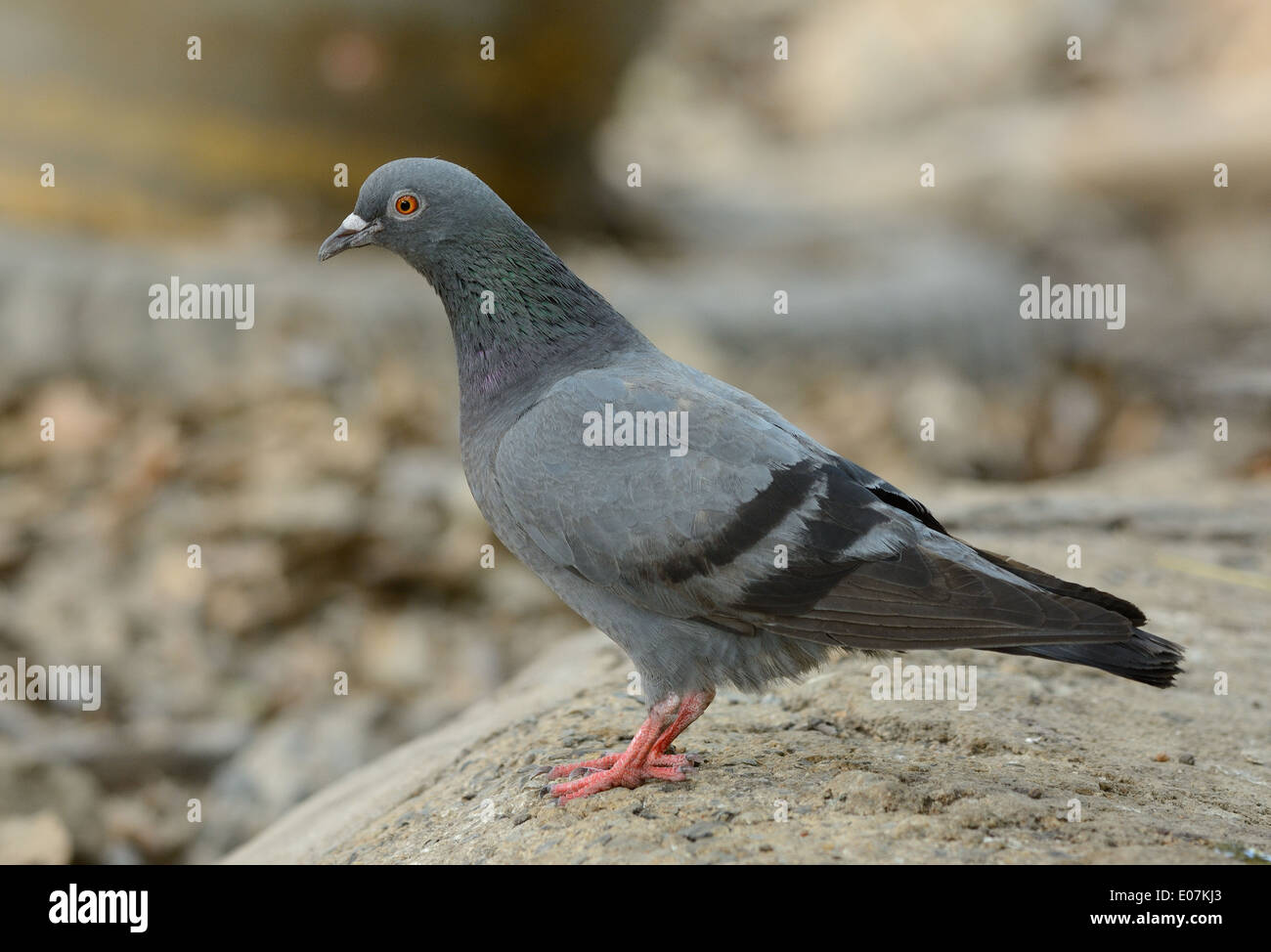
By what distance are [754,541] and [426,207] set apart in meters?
1.73

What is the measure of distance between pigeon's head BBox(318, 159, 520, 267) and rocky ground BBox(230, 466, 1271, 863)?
185 centimetres

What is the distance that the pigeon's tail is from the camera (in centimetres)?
326

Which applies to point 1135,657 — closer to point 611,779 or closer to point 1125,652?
point 1125,652

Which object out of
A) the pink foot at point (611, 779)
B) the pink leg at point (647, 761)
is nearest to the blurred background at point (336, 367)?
the pink leg at point (647, 761)

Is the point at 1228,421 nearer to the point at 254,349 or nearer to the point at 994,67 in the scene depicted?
the point at 254,349

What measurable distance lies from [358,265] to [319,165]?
83 cm

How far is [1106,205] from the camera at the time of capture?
1439cm

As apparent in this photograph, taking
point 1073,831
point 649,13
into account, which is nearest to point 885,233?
point 649,13

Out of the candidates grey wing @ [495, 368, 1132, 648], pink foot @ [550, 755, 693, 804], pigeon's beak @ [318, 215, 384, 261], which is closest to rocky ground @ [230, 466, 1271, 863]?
pink foot @ [550, 755, 693, 804]

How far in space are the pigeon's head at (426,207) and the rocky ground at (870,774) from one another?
6.07ft

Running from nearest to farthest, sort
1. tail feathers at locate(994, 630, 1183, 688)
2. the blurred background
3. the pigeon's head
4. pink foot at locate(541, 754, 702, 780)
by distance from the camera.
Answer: tail feathers at locate(994, 630, 1183, 688), pink foot at locate(541, 754, 702, 780), the pigeon's head, the blurred background

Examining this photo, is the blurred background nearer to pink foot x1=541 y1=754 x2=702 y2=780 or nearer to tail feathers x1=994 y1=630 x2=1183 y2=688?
tail feathers x1=994 y1=630 x2=1183 y2=688

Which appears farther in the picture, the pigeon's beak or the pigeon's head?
the pigeon's beak

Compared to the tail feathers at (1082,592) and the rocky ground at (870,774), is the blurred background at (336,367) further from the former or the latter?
the tail feathers at (1082,592)
